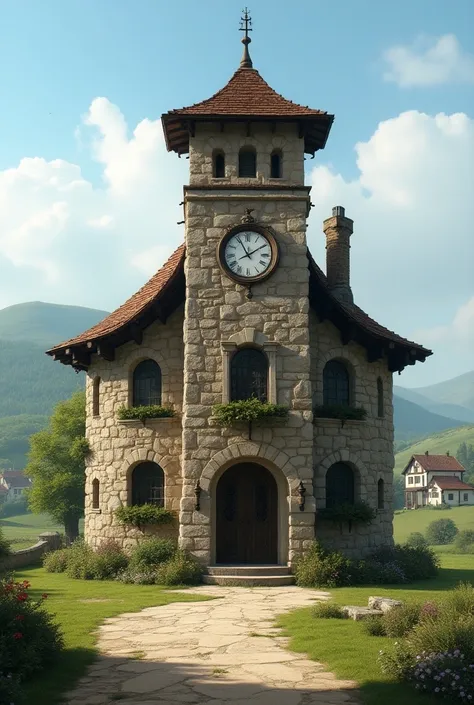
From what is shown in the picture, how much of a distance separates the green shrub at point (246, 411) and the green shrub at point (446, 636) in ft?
34.4

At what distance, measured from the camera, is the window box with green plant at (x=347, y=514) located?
69.3 ft

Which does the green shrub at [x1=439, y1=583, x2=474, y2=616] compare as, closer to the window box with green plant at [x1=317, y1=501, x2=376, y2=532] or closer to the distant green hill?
the window box with green plant at [x1=317, y1=501, x2=376, y2=532]

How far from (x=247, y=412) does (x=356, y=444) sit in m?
4.06

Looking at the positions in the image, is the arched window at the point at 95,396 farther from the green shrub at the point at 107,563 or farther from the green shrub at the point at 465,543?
the green shrub at the point at 465,543

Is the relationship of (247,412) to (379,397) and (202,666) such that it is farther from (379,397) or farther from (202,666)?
(202,666)

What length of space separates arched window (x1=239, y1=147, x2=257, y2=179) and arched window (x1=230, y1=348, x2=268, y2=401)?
186 inches

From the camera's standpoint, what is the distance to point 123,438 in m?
22.3

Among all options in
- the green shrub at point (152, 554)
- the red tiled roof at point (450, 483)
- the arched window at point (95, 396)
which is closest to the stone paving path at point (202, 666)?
the green shrub at point (152, 554)

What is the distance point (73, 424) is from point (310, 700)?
33.5m

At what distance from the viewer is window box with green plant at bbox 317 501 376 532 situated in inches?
831

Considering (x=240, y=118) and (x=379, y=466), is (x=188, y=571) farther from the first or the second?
(x=240, y=118)

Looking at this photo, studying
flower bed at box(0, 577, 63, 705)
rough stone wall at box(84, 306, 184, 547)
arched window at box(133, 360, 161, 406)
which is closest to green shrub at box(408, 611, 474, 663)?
flower bed at box(0, 577, 63, 705)

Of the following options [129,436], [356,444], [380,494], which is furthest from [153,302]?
[380,494]

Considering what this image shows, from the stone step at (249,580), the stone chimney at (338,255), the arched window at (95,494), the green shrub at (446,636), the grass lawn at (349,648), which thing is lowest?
the stone step at (249,580)
